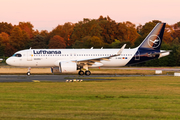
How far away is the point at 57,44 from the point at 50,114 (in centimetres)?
Result: 9101

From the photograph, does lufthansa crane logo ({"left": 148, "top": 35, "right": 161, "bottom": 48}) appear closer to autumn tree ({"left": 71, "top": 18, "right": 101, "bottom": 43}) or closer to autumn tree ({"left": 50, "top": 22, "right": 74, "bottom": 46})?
autumn tree ({"left": 71, "top": 18, "right": 101, "bottom": 43})

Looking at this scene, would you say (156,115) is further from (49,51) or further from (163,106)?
(49,51)

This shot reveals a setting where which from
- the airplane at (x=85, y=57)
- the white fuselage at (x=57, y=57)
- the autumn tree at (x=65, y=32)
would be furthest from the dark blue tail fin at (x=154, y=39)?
the autumn tree at (x=65, y=32)

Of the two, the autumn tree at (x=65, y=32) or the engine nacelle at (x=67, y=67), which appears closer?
the engine nacelle at (x=67, y=67)

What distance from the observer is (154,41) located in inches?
1542

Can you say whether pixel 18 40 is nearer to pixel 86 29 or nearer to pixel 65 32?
pixel 86 29

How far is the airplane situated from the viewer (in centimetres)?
3619

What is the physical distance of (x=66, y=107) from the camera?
12156mm

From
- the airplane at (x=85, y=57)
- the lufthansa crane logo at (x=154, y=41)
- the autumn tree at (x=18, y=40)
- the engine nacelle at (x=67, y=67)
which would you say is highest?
the autumn tree at (x=18, y=40)

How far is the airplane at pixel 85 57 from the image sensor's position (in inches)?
1425

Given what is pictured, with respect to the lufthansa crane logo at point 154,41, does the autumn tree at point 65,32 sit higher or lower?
higher

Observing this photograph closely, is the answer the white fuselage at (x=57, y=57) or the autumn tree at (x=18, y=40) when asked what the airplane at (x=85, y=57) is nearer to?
the white fuselage at (x=57, y=57)

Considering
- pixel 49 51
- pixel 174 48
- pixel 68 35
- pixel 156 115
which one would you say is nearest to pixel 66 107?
pixel 156 115

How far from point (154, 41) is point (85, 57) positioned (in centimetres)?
959
